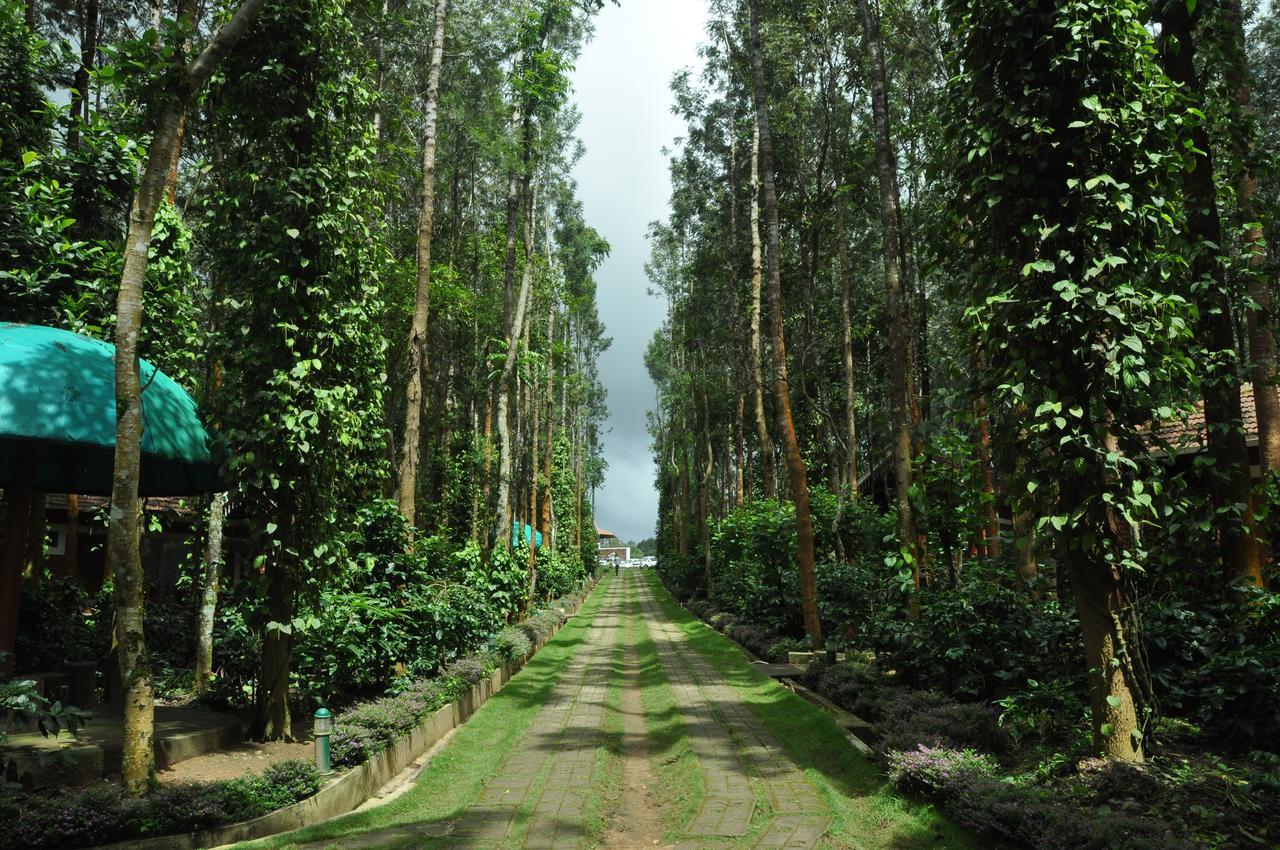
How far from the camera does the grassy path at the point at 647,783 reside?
5855 mm

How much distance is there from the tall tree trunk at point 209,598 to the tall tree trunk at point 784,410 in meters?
10.0

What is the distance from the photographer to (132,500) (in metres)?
5.68

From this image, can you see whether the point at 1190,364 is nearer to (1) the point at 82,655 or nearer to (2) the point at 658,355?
(1) the point at 82,655

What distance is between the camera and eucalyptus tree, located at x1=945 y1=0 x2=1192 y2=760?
18.8ft

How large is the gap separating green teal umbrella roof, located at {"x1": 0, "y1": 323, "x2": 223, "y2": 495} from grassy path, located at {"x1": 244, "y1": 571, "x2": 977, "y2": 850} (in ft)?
13.2

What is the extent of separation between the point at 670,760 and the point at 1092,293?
6386mm

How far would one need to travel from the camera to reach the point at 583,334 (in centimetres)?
5119

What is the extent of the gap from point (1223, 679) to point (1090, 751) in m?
1.28

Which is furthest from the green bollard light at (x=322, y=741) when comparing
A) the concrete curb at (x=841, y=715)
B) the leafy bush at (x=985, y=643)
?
the leafy bush at (x=985, y=643)

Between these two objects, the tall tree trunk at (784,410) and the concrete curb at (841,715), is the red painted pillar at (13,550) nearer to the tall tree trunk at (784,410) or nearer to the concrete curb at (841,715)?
the concrete curb at (841,715)

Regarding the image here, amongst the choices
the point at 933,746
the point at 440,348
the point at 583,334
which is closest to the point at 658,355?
the point at 583,334

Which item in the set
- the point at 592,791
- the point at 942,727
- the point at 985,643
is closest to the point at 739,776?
the point at 592,791

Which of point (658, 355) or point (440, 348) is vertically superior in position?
point (658, 355)

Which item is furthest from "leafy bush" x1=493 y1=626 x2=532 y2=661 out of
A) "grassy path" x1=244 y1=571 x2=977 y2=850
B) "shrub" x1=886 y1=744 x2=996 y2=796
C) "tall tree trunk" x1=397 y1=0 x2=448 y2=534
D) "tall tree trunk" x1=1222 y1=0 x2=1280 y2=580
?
"tall tree trunk" x1=1222 y1=0 x2=1280 y2=580
